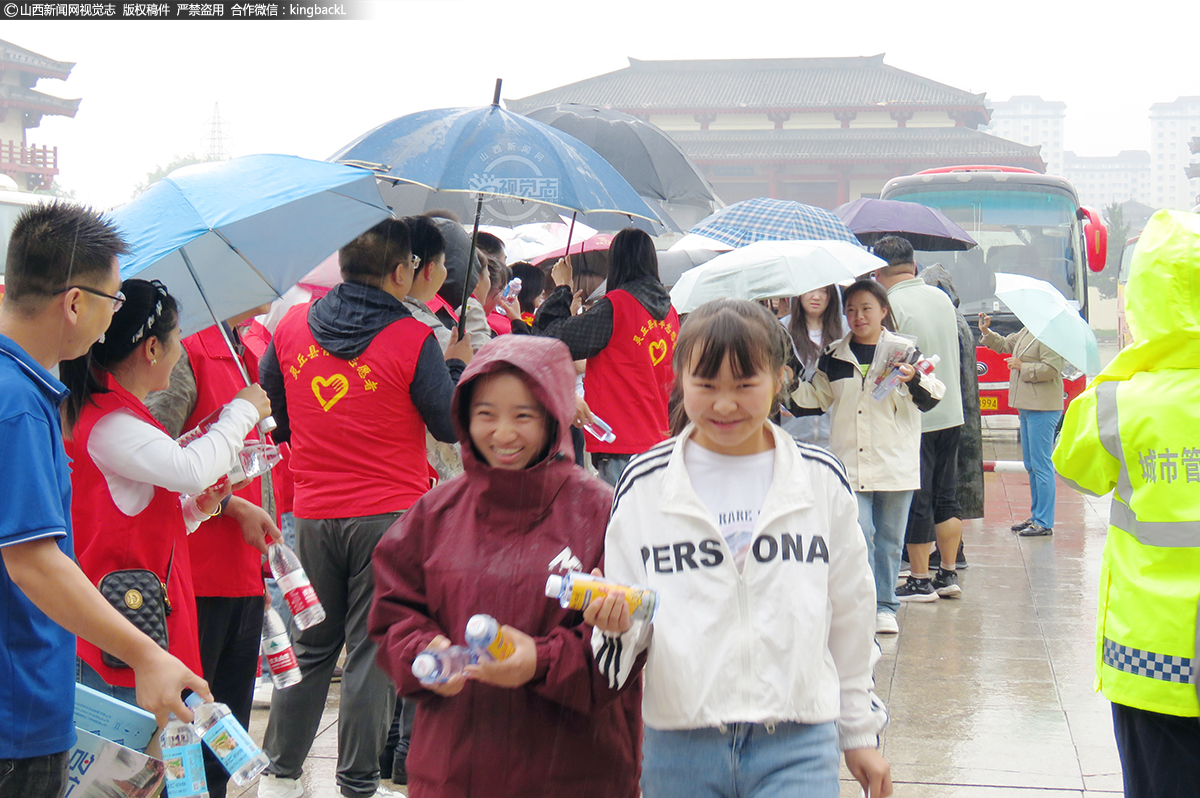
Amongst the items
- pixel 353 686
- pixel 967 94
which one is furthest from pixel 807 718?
pixel 967 94

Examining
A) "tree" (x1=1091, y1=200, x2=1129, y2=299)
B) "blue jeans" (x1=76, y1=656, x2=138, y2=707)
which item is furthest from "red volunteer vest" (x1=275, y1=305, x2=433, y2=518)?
"tree" (x1=1091, y1=200, x2=1129, y2=299)

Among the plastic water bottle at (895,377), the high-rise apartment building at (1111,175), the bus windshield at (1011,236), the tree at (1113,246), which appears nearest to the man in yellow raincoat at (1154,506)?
the plastic water bottle at (895,377)

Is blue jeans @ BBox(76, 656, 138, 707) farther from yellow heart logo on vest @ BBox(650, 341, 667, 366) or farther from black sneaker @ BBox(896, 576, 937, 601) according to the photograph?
black sneaker @ BBox(896, 576, 937, 601)

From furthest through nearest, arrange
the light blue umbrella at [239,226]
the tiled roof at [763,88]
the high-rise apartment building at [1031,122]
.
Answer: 1. the high-rise apartment building at [1031,122]
2. the tiled roof at [763,88]
3. the light blue umbrella at [239,226]

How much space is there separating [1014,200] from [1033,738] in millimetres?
9491

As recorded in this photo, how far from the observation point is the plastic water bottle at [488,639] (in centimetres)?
178

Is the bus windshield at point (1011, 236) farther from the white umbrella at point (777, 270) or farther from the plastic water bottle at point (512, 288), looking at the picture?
the white umbrella at point (777, 270)

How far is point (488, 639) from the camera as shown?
180 centimetres

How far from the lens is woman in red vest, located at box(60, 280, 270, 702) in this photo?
8.07 feet

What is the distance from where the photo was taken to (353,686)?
11.0 feet

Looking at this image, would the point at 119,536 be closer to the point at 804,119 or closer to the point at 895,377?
the point at 895,377

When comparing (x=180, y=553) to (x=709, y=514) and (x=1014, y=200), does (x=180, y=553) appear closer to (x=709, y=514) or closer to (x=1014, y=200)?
(x=709, y=514)

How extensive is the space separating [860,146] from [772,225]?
31.0m

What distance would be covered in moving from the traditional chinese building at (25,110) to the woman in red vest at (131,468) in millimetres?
24461
